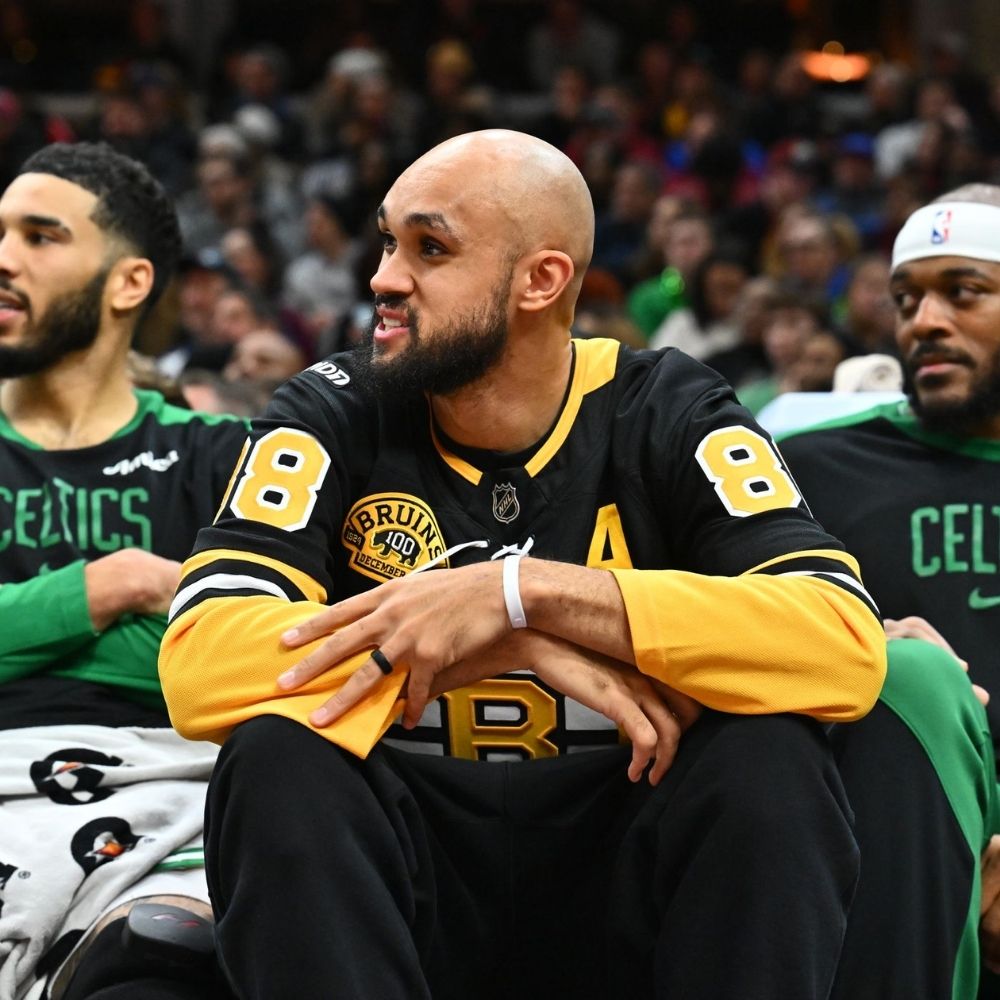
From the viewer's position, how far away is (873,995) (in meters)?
2.25

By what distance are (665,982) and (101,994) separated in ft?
2.60

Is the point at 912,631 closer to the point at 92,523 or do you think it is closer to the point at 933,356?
the point at 933,356

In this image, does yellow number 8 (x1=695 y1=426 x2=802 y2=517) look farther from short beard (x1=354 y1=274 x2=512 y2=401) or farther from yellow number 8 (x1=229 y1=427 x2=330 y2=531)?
yellow number 8 (x1=229 y1=427 x2=330 y2=531)

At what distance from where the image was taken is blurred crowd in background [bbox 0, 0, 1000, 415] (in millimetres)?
7164

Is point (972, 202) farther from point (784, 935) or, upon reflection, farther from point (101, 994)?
point (101, 994)

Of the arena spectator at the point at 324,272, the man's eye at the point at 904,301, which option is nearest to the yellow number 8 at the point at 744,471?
the man's eye at the point at 904,301

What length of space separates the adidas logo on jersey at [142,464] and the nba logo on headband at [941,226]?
160 cm

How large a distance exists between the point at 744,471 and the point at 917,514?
0.91m

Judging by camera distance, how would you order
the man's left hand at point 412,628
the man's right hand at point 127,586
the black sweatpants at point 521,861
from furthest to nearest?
the man's right hand at point 127,586 < the man's left hand at point 412,628 < the black sweatpants at point 521,861

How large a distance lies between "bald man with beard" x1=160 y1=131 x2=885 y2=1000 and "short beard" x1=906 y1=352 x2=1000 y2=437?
0.85m

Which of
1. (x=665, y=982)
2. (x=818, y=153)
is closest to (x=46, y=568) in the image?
(x=665, y=982)

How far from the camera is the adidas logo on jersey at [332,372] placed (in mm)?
2561

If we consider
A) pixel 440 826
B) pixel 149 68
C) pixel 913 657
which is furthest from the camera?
pixel 149 68

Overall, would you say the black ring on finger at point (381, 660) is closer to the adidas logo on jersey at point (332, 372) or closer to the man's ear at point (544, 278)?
the adidas logo on jersey at point (332, 372)
